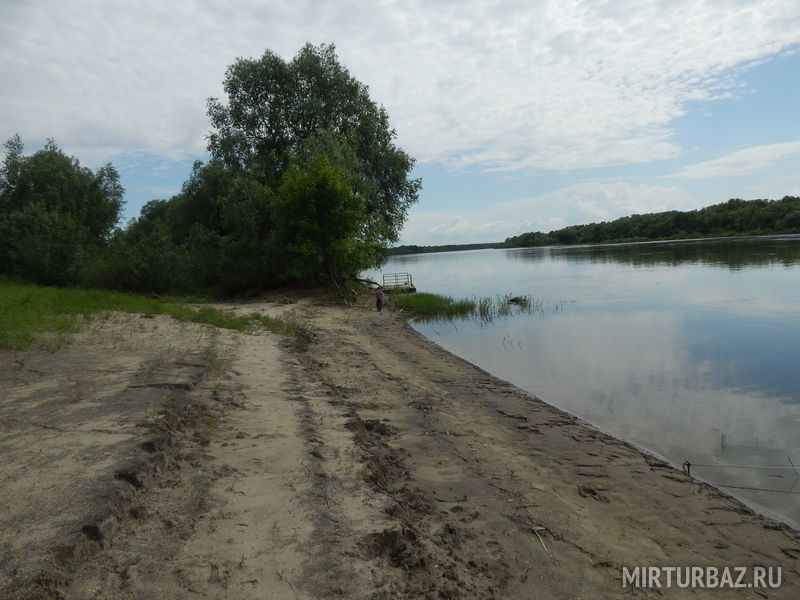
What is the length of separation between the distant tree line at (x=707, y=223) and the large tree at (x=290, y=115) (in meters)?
102

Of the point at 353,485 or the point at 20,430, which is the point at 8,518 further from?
the point at 353,485

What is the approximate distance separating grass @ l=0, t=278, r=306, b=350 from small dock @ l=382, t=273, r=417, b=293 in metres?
18.6

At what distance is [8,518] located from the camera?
14.2ft

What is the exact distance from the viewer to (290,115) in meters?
35.8

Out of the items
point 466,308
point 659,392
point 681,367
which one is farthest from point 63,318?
point 466,308

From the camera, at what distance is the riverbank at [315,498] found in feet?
13.4

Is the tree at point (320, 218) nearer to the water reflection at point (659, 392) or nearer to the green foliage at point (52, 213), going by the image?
the water reflection at point (659, 392)

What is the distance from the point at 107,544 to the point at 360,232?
89.1ft

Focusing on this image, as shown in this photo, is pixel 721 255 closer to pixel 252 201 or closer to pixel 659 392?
pixel 252 201

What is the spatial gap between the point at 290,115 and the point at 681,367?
29.5 metres

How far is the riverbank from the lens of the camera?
4.07 m

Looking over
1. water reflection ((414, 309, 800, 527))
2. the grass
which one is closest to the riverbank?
water reflection ((414, 309, 800, 527))

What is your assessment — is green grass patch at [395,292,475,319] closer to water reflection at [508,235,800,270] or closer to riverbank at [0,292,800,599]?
riverbank at [0,292,800,599]

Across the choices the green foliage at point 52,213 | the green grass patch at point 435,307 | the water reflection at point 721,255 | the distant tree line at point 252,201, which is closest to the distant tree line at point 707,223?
the water reflection at point 721,255
